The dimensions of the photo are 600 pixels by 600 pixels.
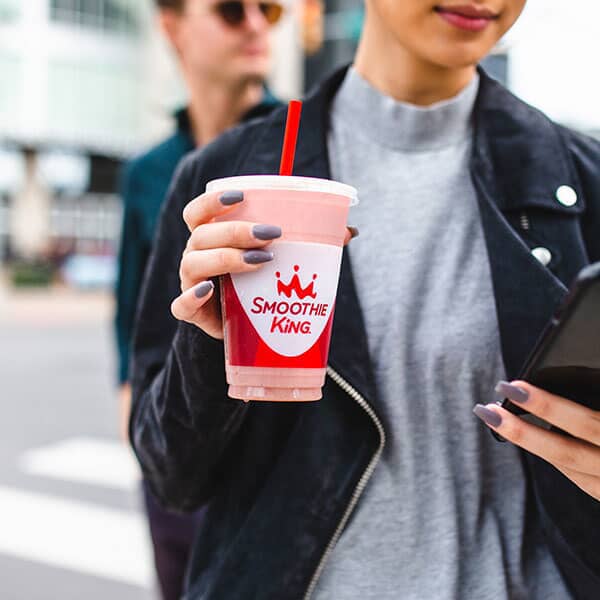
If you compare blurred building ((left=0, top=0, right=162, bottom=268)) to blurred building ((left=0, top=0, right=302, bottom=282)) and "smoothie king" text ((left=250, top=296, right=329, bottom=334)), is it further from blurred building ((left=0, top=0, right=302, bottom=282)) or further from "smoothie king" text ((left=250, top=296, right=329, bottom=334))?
"smoothie king" text ((left=250, top=296, right=329, bottom=334))

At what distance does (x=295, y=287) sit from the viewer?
3.52 ft

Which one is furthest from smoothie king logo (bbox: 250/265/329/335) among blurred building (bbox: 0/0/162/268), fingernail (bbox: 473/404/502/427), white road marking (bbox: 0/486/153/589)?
blurred building (bbox: 0/0/162/268)

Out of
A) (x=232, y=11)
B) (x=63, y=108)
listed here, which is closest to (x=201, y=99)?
(x=232, y=11)

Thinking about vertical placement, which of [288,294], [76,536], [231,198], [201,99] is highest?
[231,198]

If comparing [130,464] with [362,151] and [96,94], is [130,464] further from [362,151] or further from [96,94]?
[96,94]

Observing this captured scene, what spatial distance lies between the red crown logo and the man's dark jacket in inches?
5.7

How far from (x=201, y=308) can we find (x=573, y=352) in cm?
44

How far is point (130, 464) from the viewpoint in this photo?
685 centimetres

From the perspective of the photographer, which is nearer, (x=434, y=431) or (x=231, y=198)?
(x=231, y=198)

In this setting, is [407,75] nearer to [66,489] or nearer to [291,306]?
[291,306]

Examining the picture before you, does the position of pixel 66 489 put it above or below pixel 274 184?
below

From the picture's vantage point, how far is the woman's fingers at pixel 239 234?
3.32 ft

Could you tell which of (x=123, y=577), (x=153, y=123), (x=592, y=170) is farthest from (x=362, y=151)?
(x=153, y=123)

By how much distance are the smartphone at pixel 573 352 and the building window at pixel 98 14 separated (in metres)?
32.6
